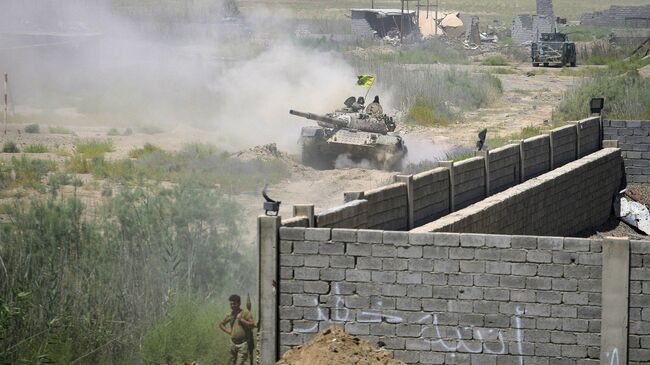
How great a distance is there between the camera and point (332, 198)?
1124 inches

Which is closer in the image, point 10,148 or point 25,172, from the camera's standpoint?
point 25,172

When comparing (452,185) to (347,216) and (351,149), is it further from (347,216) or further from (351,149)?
(351,149)

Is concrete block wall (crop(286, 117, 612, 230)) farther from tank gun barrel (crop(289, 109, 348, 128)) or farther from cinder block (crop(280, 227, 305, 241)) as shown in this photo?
tank gun barrel (crop(289, 109, 348, 128))

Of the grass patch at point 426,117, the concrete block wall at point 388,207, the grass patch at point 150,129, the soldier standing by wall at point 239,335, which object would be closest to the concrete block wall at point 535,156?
the concrete block wall at point 388,207

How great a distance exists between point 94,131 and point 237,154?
5.94 meters

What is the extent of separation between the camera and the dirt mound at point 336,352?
13211 mm

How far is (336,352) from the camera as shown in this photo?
13258mm

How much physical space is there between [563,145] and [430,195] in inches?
289

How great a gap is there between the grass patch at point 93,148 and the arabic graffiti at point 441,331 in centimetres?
1903

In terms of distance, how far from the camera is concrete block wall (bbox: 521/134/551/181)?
22.3 m

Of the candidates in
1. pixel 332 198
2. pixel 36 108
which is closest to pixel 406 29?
pixel 36 108

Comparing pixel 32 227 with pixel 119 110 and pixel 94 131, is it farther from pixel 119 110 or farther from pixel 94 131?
pixel 119 110

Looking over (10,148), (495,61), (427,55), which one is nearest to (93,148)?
(10,148)

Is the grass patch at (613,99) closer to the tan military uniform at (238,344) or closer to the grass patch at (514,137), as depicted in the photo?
the grass patch at (514,137)
